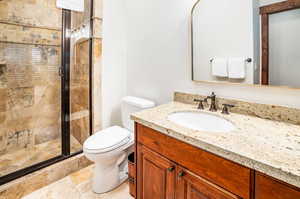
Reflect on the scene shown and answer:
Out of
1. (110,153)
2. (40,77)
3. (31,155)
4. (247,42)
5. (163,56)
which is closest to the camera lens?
(247,42)

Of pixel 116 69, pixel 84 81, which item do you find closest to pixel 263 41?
pixel 116 69

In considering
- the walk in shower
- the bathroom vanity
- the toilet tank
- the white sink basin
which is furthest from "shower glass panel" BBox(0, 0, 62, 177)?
the white sink basin

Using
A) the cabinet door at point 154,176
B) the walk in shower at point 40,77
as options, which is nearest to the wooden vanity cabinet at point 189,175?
the cabinet door at point 154,176

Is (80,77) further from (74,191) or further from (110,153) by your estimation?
(74,191)

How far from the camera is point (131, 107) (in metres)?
1.79

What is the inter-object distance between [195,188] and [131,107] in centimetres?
109

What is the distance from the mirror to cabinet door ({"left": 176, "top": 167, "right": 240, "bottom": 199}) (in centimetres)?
74

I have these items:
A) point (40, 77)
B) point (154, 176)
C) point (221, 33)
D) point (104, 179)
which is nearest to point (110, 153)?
point (104, 179)

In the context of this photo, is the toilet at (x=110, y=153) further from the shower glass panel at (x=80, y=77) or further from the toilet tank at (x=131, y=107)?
the shower glass panel at (x=80, y=77)

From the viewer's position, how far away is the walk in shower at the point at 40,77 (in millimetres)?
1934

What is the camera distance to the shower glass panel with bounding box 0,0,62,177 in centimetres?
193

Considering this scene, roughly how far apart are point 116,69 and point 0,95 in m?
1.35

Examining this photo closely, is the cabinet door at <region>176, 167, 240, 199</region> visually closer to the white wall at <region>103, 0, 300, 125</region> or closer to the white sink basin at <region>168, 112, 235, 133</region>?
the white sink basin at <region>168, 112, 235, 133</region>

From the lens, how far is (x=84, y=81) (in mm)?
2061
